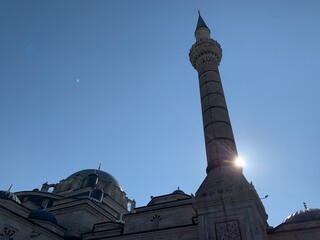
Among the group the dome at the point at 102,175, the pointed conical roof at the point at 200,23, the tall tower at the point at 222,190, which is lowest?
Result: the tall tower at the point at 222,190

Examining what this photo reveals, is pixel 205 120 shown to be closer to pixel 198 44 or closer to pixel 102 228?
pixel 198 44

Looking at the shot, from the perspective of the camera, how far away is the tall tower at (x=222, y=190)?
654 centimetres

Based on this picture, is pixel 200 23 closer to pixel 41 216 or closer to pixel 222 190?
pixel 222 190

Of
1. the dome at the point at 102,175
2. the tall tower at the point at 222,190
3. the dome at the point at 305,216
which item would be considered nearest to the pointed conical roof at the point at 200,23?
the tall tower at the point at 222,190

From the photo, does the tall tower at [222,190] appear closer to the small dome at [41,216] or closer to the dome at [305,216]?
the dome at [305,216]

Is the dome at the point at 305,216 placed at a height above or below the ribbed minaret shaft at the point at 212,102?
below

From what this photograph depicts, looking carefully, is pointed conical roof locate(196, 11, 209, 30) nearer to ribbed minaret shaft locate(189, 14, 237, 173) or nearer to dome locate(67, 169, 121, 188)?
ribbed minaret shaft locate(189, 14, 237, 173)

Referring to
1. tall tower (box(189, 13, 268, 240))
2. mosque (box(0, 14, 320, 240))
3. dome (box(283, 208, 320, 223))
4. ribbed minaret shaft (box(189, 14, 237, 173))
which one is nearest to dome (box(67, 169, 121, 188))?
mosque (box(0, 14, 320, 240))

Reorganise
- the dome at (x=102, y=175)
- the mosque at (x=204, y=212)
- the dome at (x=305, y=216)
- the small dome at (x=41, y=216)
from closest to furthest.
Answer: the mosque at (x=204, y=212) < the dome at (x=305, y=216) < the small dome at (x=41, y=216) < the dome at (x=102, y=175)

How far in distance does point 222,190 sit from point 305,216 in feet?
12.9

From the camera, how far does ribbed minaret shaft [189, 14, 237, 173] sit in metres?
8.60

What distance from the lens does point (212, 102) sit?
1005 cm

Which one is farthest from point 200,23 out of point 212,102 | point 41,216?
point 41,216

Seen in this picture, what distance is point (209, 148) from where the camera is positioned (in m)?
8.94
